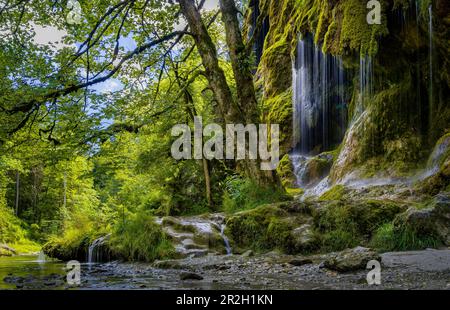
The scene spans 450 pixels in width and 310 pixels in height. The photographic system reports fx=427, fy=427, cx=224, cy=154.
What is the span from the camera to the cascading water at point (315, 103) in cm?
1554

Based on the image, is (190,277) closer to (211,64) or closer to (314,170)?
(211,64)

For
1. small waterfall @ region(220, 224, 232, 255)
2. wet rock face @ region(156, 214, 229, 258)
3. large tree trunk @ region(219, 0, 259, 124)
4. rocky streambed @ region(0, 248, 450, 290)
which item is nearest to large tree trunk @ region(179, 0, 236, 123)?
large tree trunk @ region(219, 0, 259, 124)

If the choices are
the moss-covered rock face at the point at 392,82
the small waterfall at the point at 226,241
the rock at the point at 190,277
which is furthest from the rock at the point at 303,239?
the moss-covered rock face at the point at 392,82

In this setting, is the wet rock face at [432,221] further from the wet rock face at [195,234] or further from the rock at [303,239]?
the wet rock face at [195,234]

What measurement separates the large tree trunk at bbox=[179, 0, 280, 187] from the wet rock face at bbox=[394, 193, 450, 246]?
410 centimetres

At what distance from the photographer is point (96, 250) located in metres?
9.99

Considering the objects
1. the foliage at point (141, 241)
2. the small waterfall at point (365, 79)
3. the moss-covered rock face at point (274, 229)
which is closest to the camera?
the moss-covered rock face at point (274, 229)

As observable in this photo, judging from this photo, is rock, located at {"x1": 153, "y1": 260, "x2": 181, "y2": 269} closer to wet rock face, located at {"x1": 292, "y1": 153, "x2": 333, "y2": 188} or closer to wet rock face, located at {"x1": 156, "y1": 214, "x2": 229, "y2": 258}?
wet rock face, located at {"x1": 156, "y1": 214, "x2": 229, "y2": 258}

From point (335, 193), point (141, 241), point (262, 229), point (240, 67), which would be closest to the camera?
point (262, 229)

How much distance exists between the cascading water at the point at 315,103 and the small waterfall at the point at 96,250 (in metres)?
7.53

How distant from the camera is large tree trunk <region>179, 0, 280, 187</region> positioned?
10008mm

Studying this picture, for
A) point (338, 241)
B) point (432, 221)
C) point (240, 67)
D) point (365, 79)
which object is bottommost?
point (338, 241)

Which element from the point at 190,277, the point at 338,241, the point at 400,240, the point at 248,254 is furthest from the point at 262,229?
the point at 190,277

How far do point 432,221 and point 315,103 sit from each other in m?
10.7
